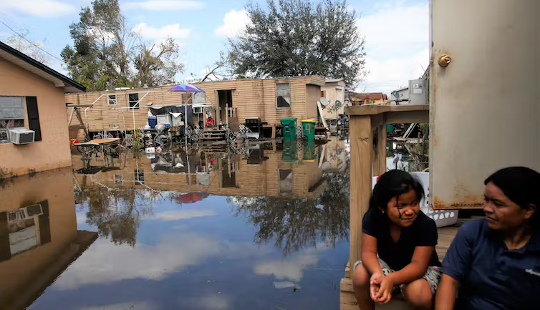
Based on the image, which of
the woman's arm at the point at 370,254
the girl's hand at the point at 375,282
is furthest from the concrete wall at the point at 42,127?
the girl's hand at the point at 375,282

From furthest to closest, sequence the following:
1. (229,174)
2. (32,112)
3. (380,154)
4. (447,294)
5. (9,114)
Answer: (32,112) → (9,114) → (229,174) → (380,154) → (447,294)

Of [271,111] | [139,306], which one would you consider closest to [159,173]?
[139,306]

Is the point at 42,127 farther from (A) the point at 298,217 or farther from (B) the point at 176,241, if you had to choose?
(A) the point at 298,217

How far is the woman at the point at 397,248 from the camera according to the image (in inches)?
81.0

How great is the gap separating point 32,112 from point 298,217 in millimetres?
8619

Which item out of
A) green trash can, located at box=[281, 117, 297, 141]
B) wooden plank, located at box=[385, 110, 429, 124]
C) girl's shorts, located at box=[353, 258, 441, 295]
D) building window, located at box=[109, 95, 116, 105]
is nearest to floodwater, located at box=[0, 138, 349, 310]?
girl's shorts, located at box=[353, 258, 441, 295]

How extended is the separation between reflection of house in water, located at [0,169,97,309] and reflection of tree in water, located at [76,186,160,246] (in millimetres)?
257

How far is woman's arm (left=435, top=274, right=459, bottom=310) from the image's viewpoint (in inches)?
76.8

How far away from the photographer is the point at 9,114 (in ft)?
32.7

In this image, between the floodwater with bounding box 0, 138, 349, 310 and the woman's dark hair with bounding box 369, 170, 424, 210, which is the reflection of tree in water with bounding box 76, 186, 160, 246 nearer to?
the floodwater with bounding box 0, 138, 349, 310

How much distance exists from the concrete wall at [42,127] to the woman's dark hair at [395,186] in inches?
406

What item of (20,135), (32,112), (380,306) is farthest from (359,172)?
(32,112)

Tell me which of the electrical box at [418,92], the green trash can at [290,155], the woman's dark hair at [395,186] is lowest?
the green trash can at [290,155]

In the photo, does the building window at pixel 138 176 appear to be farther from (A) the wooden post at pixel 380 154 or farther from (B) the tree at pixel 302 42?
(B) the tree at pixel 302 42
